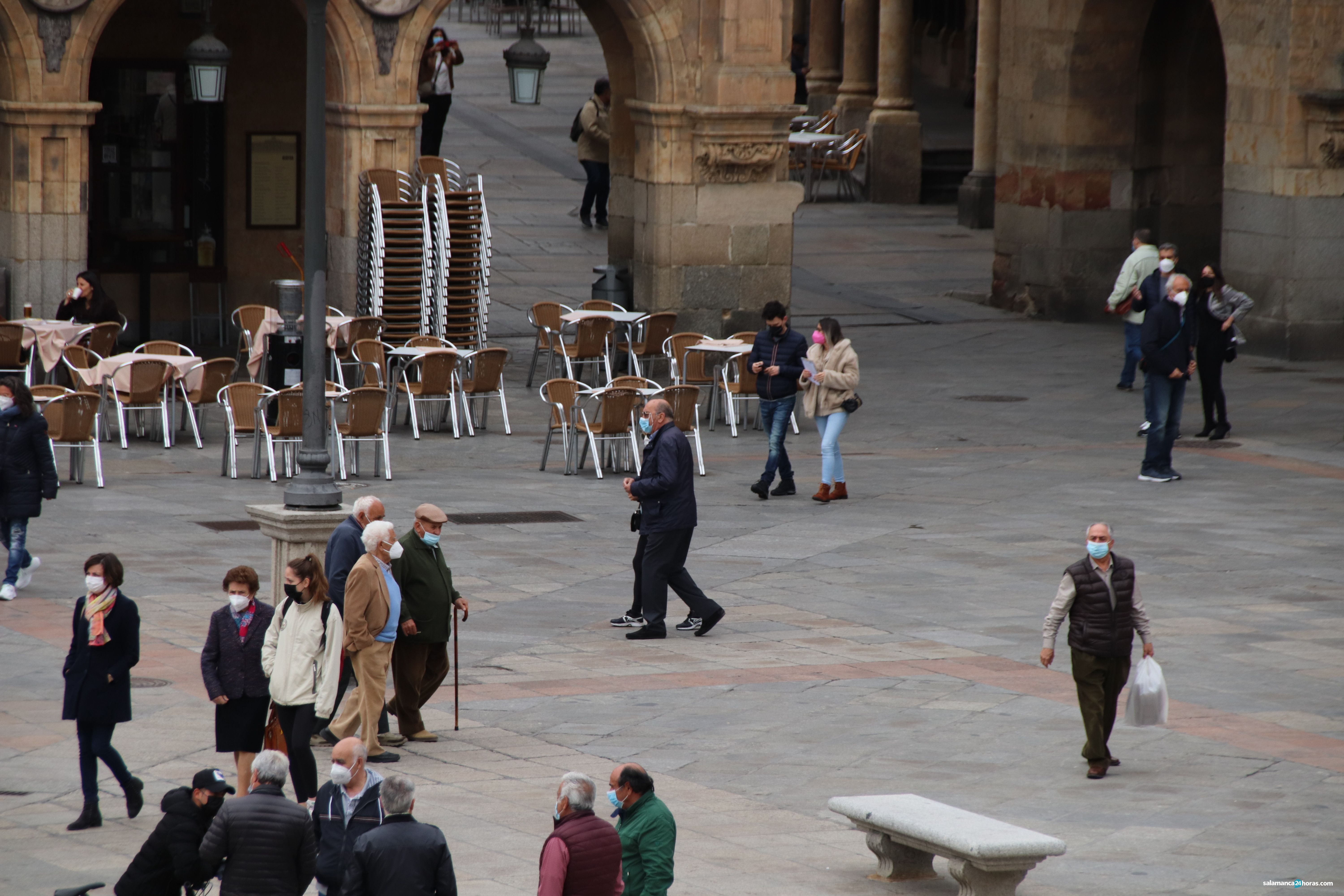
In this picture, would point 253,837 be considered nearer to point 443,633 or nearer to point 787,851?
point 787,851

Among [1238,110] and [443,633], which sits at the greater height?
[1238,110]

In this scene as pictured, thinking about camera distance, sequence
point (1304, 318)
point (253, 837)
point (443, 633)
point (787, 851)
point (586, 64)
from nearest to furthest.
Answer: point (253, 837) < point (787, 851) < point (443, 633) < point (1304, 318) < point (586, 64)

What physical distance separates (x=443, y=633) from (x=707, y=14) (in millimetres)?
13675

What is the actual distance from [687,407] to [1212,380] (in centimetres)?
523

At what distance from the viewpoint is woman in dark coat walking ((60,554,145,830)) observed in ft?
33.4

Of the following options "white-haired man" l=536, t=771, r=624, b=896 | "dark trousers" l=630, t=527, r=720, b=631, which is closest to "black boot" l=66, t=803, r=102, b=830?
"white-haired man" l=536, t=771, r=624, b=896

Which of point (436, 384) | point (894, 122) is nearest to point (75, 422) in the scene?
point (436, 384)

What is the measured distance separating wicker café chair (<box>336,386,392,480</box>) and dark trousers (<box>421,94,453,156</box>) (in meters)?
14.9

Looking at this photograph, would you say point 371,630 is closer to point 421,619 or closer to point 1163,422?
point 421,619

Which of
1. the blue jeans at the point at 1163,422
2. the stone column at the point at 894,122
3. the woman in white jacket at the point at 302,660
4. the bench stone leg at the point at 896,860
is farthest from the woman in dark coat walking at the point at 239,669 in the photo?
the stone column at the point at 894,122

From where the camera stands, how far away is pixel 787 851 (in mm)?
9859

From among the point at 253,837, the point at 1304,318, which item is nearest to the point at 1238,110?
the point at 1304,318

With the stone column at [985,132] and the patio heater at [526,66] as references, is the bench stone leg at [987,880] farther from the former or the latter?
the stone column at [985,132]

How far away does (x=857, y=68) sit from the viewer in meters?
40.1
